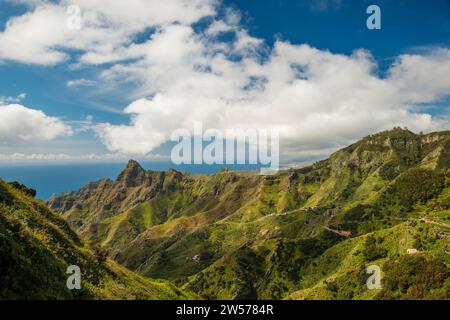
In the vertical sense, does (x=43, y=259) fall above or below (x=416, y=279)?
above

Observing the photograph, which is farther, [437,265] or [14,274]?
[437,265]

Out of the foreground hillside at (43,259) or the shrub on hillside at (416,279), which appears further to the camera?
the shrub on hillside at (416,279)

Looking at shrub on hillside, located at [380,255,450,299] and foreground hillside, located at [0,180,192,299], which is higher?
foreground hillside, located at [0,180,192,299]

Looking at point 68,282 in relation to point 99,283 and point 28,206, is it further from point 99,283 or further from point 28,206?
point 28,206

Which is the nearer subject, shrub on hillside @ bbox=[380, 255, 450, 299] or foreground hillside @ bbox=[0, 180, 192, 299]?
foreground hillside @ bbox=[0, 180, 192, 299]

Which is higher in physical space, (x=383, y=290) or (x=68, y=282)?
(x=68, y=282)

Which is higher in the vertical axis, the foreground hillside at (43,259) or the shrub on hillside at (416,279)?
the foreground hillside at (43,259)

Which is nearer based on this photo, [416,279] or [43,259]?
[43,259]
